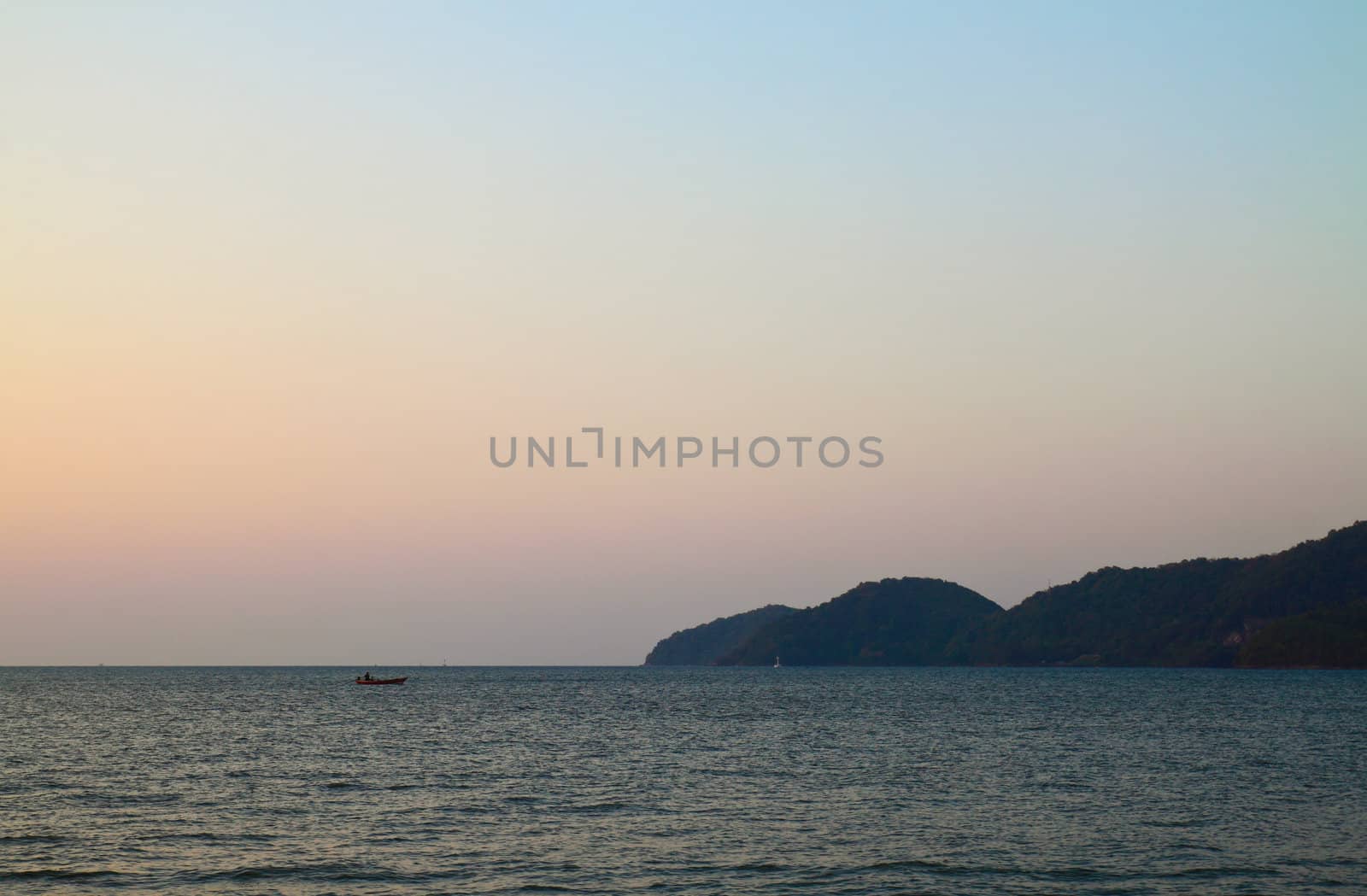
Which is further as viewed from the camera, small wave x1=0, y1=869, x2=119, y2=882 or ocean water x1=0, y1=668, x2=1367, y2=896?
ocean water x1=0, y1=668, x2=1367, y2=896

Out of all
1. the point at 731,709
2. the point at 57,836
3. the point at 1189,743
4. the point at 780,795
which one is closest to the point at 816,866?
the point at 780,795

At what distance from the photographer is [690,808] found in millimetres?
53594

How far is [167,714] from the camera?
12950 centimetres

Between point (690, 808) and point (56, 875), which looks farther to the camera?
point (690, 808)

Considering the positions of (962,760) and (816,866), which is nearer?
(816,866)

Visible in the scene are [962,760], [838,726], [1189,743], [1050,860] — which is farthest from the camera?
[838,726]

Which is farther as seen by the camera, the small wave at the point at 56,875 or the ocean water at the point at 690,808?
the ocean water at the point at 690,808

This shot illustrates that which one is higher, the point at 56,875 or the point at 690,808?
the point at 690,808

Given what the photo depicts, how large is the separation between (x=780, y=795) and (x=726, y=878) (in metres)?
18.9

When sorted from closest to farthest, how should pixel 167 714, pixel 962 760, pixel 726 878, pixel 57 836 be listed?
pixel 726 878 → pixel 57 836 → pixel 962 760 → pixel 167 714

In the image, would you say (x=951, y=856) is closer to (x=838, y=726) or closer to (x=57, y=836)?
(x=57, y=836)

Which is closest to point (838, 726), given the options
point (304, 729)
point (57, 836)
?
point (304, 729)

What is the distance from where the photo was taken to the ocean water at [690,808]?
129 ft

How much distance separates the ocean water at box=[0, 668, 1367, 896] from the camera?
39.2 m
